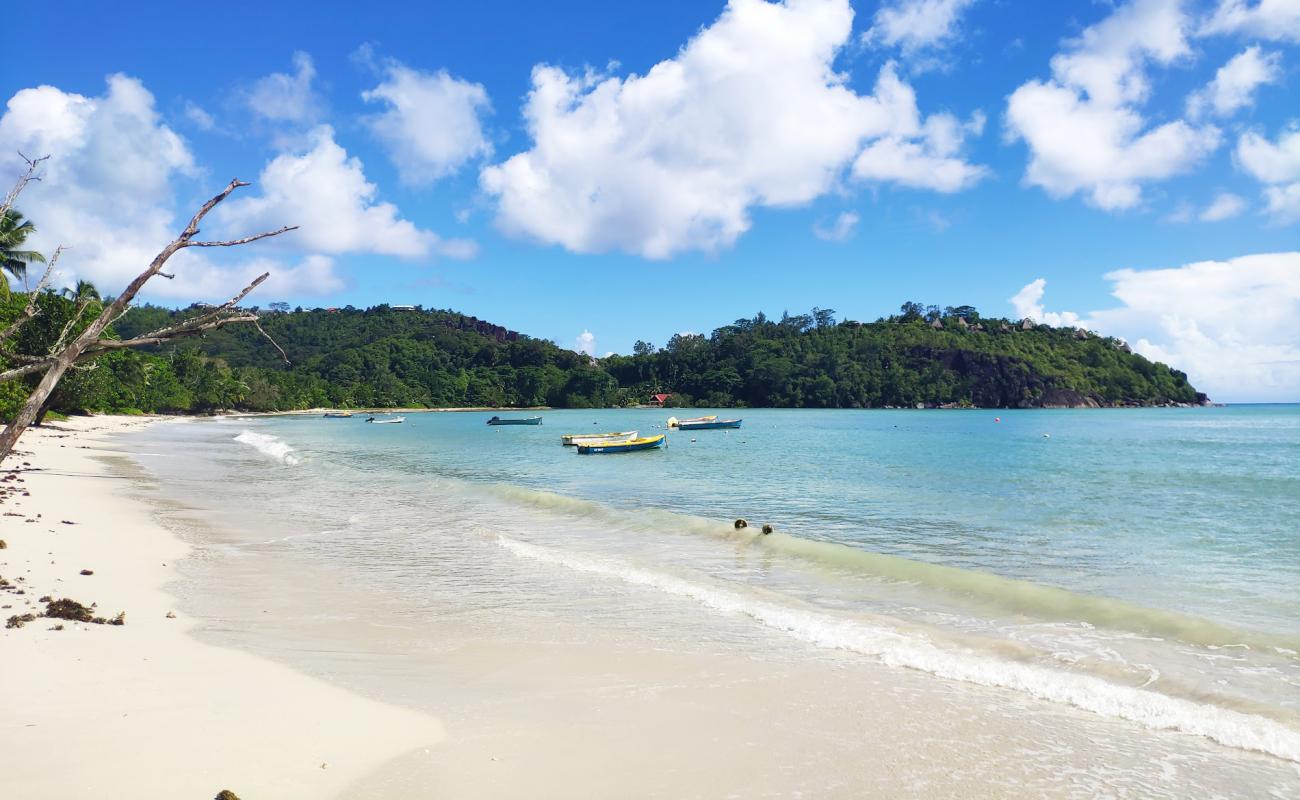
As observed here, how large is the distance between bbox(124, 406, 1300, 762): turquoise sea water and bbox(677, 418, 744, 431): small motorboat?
52.1 metres

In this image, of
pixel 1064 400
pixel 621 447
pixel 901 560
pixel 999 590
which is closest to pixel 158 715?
pixel 999 590

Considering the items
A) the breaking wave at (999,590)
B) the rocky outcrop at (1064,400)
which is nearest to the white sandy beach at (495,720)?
the breaking wave at (999,590)

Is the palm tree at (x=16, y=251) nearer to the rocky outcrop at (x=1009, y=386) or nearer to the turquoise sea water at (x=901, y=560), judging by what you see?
the turquoise sea water at (x=901, y=560)

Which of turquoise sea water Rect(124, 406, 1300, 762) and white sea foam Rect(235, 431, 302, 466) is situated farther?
white sea foam Rect(235, 431, 302, 466)

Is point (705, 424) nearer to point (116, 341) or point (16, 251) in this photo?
point (16, 251)

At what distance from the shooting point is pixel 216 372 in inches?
4444

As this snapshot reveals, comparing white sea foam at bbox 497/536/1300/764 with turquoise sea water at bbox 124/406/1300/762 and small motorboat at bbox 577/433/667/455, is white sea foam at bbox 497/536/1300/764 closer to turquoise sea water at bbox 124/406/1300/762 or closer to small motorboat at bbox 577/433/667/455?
turquoise sea water at bbox 124/406/1300/762

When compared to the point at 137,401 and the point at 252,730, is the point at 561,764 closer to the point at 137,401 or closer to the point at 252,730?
the point at 252,730

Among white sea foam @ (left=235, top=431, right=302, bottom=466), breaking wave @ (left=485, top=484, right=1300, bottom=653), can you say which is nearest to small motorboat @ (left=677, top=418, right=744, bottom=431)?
white sea foam @ (left=235, top=431, right=302, bottom=466)

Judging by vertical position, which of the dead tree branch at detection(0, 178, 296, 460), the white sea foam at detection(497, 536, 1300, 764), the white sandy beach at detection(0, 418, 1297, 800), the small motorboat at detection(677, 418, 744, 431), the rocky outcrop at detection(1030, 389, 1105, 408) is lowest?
the white sea foam at detection(497, 536, 1300, 764)

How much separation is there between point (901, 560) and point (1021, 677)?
6933mm

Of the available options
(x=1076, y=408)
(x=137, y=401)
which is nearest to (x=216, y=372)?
(x=137, y=401)

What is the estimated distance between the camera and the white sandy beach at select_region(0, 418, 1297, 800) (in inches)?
209

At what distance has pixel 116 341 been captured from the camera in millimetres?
5953
